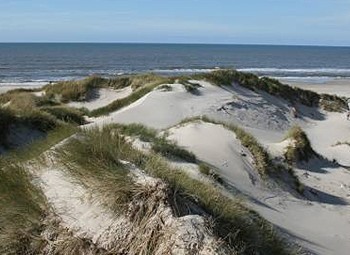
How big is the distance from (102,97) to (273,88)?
763 centimetres

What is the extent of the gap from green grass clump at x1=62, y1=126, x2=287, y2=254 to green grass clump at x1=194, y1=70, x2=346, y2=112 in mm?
18120

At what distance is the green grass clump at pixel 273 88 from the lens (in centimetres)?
2448

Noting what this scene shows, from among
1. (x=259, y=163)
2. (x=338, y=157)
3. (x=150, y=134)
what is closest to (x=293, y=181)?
(x=259, y=163)

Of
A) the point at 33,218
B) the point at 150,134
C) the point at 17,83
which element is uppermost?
the point at 33,218

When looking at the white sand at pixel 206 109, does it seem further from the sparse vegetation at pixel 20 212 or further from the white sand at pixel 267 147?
the sparse vegetation at pixel 20 212

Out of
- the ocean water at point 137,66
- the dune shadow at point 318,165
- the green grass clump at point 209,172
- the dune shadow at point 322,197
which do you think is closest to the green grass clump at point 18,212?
the green grass clump at point 209,172

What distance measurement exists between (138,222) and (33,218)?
1000mm

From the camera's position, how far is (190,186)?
551 centimetres

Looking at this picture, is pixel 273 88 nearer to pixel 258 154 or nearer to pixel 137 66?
pixel 258 154

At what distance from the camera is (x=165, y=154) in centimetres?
989

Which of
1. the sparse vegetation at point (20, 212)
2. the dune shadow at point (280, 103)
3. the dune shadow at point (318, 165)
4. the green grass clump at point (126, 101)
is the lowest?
the dune shadow at point (280, 103)

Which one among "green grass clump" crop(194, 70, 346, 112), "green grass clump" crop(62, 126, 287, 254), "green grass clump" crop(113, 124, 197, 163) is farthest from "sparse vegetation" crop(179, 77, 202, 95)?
"green grass clump" crop(62, 126, 287, 254)

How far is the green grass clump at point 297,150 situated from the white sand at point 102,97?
10.1m

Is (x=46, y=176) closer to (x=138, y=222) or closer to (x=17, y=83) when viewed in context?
(x=138, y=222)
